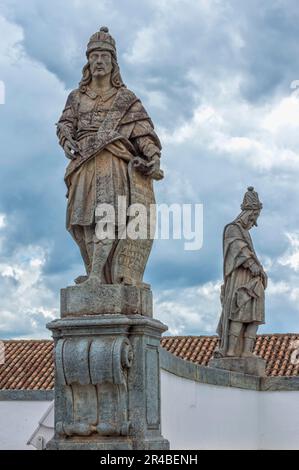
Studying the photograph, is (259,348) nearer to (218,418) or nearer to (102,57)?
(218,418)

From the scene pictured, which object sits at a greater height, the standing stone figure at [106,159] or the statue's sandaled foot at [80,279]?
the standing stone figure at [106,159]

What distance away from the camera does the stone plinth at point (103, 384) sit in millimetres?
7629

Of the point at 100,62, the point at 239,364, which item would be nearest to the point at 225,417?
the point at 239,364

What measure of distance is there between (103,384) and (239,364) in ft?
17.7

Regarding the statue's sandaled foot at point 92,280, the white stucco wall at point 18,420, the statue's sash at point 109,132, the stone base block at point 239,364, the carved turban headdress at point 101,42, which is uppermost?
the carved turban headdress at point 101,42

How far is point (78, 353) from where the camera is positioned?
771 centimetres

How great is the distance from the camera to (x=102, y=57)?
839cm

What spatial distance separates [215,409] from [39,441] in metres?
3.00

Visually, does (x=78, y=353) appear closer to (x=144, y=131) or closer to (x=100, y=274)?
(x=100, y=274)

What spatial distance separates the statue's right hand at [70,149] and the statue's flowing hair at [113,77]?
1.88ft

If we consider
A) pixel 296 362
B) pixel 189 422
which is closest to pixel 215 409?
pixel 189 422

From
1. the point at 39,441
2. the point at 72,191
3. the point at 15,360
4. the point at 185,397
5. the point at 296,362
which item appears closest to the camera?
the point at 72,191

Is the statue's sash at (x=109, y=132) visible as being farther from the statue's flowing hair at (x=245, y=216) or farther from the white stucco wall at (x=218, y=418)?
the statue's flowing hair at (x=245, y=216)

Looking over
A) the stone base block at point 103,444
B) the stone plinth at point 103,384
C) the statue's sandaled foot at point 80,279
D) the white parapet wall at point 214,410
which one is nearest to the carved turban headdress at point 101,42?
the statue's sandaled foot at point 80,279
